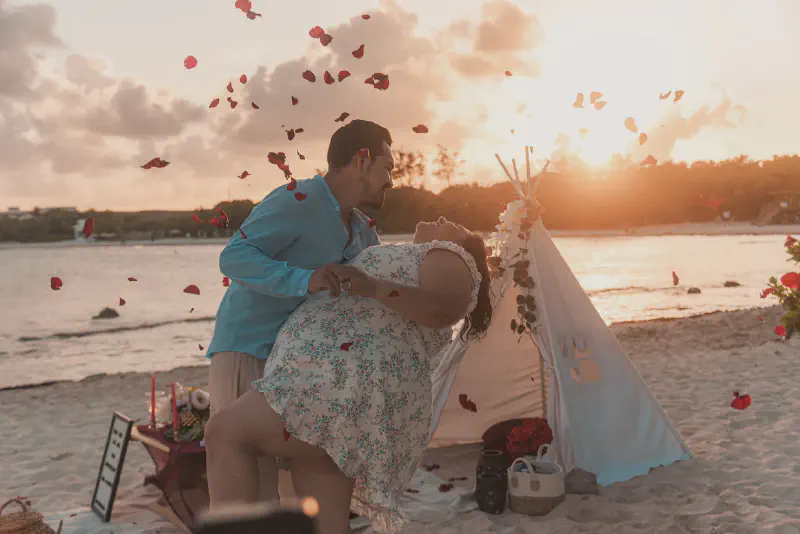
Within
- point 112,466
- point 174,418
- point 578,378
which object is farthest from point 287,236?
point 578,378

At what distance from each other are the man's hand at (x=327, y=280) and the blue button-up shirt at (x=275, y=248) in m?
0.27

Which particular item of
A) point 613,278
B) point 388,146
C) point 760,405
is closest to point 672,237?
point 613,278

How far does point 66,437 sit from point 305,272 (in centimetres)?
753

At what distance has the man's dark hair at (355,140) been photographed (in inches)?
96.9

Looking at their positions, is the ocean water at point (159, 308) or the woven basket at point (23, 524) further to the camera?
the ocean water at point (159, 308)

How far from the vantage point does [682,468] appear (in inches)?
241

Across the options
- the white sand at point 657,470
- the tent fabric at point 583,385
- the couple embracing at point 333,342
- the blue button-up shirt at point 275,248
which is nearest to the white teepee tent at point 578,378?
the tent fabric at point 583,385

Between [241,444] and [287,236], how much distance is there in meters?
0.77

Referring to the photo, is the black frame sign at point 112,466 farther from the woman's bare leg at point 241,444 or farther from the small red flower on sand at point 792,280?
the small red flower on sand at point 792,280

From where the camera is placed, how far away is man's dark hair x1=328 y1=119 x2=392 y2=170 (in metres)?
2.46

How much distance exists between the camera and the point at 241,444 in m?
2.00

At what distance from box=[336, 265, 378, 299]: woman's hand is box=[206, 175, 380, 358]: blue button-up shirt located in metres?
0.33

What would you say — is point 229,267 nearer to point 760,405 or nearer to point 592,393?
point 592,393

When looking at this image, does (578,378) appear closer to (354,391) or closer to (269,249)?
(269,249)
